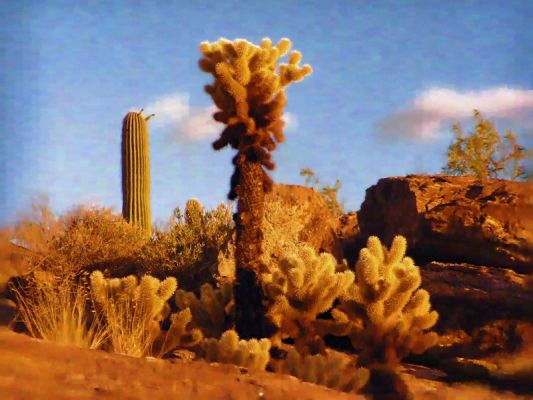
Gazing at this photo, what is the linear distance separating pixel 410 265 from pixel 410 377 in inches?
62.5

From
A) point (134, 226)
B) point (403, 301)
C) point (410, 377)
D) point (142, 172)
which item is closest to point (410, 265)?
point (403, 301)

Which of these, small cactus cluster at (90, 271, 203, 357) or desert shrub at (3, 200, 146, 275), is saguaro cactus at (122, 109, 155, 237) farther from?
small cactus cluster at (90, 271, 203, 357)

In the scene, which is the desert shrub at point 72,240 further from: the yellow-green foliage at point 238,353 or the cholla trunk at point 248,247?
the yellow-green foliage at point 238,353

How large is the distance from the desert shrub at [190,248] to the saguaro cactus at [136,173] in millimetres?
2321

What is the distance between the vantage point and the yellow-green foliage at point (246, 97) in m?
11.4

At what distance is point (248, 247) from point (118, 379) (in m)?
5.87

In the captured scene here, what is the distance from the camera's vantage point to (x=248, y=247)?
11.4m

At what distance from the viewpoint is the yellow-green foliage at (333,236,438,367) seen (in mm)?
10219

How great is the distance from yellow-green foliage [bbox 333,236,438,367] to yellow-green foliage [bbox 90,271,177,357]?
8.53 feet

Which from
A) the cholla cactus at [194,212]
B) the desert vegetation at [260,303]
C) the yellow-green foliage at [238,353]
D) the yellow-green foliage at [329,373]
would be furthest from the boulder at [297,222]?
the yellow-green foliage at [329,373]

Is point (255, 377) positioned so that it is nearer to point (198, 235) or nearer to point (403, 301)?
point (403, 301)

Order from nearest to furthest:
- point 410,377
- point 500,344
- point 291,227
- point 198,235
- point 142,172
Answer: point 410,377 → point 500,344 → point 291,227 → point 198,235 → point 142,172

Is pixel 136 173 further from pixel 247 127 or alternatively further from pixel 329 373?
pixel 329 373

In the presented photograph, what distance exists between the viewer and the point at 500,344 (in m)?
12.1
